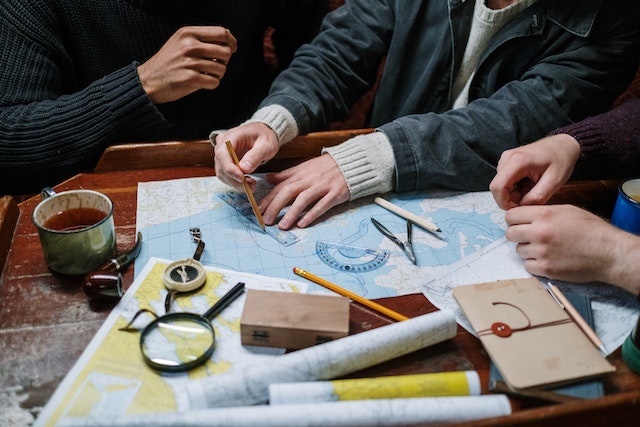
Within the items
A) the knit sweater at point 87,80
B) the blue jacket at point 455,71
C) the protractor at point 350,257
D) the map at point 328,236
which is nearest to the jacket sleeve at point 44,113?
the knit sweater at point 87,80

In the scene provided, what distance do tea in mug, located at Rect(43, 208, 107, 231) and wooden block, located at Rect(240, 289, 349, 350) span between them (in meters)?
0.28

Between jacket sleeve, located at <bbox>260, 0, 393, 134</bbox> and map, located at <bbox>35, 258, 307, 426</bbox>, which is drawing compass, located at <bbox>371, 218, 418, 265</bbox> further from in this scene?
jacket sleeve, located at <bbox>260, 0, 393, 134</bbox>

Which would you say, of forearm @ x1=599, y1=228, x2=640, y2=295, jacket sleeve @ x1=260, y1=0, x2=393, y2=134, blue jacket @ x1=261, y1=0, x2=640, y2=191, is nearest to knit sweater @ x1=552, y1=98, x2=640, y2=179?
blue jacket @ x1=261, y1=0, x2=640, y2=191

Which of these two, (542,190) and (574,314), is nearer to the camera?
(574,314)

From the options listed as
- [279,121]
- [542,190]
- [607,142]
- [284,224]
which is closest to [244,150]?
[279,121]

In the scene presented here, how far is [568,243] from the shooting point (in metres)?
0.84

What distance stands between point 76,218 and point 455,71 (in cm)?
87

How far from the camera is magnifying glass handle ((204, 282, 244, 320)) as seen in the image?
78 cm

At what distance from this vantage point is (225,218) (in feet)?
3.24

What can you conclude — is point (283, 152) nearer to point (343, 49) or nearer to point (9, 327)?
point (343, 49)

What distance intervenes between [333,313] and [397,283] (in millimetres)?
146

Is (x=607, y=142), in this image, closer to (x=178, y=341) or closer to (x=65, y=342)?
(x=178, y=341)

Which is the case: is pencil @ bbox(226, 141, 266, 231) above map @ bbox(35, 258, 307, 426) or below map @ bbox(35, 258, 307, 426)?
above

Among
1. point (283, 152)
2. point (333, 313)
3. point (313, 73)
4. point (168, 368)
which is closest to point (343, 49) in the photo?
point (313, 73)
